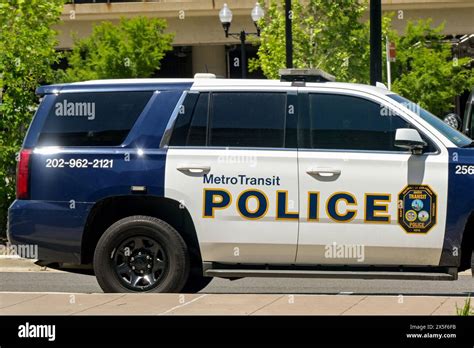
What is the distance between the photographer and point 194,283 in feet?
33.9

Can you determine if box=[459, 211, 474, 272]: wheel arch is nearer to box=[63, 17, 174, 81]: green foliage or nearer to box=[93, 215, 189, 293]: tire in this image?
box=[93, 215, 189, 293]: tire

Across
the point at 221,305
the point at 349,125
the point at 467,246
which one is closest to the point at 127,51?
the point at 349,125

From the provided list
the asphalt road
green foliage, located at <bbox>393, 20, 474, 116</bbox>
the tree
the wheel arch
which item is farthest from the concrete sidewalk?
green foliage, located at <bbox>393, 20, 474, 116</bbox>

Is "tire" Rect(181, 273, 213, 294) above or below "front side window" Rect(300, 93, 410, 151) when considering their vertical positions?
below

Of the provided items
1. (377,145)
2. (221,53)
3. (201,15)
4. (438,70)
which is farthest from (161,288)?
(221,53)

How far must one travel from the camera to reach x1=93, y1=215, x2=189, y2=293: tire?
9.30 m

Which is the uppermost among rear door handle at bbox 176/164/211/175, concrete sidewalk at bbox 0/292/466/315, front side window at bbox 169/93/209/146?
front side window at bbox 169/93/209/146

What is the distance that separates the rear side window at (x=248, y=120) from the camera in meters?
9.38

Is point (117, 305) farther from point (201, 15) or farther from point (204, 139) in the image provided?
point (201, 15)

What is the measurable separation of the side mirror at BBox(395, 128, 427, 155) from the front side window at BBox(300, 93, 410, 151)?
5.4 inches

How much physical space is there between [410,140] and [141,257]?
269 centimetres

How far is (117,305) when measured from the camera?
847cm

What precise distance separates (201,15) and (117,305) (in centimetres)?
3412

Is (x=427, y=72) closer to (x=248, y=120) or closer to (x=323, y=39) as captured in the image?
(x=323, y=39)
